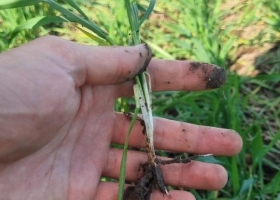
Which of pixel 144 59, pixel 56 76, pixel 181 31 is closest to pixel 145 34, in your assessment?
pixel 181 31

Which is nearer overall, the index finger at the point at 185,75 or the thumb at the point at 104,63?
the thumb at the point at 104,63

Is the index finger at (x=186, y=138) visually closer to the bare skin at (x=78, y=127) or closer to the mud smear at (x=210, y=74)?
the bare skin at (x=78, y=127)

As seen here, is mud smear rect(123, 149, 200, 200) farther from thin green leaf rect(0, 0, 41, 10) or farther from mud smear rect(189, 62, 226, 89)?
thin green leaf rect(0, 0, 41, 10)

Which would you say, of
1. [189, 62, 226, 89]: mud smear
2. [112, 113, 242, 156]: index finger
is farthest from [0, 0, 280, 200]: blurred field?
[189, 62, 226, 89]: mud smear

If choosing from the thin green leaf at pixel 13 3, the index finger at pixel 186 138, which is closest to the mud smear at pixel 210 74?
the index finger at pixel 186 138

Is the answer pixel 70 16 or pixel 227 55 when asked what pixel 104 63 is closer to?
pixel 70 16

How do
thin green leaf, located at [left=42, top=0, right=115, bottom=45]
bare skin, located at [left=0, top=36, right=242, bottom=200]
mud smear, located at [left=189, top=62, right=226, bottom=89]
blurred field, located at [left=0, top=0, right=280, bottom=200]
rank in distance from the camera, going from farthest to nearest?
blurred field, located at [left=0, top=0, right=280, bottom=200], mud smear, located at [left=189, top=62, right=226, bottom=89], thin green leaf, located at [left=42, top=0, right=115, bottom=45], bare skin, located at [left=0, top=36, right=242, bottom=200]
